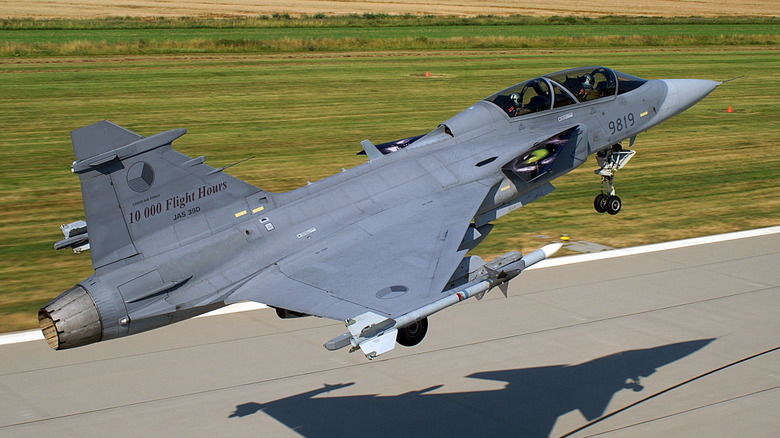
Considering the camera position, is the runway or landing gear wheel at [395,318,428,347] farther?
landing gear wheel at [395,318,428,347]

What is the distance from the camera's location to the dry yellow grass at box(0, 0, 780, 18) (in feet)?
276

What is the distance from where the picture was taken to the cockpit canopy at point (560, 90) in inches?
608

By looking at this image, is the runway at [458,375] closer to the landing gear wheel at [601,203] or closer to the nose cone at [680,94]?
the landing gear wheel at [601,203]

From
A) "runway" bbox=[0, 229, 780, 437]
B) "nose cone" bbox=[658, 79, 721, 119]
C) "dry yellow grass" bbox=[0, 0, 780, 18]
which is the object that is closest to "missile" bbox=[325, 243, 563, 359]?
"runway" bbox=[0, 229, 780, 437]

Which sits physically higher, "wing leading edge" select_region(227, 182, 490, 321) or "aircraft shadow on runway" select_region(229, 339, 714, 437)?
"wing leading edge" select_region(227, 182, 490, 321)

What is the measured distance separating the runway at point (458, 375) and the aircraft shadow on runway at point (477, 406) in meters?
0.03

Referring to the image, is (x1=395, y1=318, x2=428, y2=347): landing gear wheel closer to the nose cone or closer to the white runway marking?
the white runway marking

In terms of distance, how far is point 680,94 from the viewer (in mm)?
17891

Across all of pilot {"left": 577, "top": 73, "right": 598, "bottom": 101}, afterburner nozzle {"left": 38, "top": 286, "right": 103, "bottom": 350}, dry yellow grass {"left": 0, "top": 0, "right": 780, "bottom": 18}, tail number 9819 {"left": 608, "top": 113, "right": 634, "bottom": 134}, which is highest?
dry yellow grass {"left": 0, "top": 0, "right": 780, "bottom": 18}

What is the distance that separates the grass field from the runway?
10.9ft

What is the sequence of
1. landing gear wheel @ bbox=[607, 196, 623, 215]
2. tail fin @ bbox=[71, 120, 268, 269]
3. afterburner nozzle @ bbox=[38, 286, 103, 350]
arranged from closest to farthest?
1. afterburner nozzle @ bbox=[38, 286, 103, 350]
2. tail fin @ bbox=[71, 120, 268, 269]
3. landing gear wheel @ bbox=[607, 196, 623, 215]

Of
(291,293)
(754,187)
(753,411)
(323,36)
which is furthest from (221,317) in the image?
(323,36)

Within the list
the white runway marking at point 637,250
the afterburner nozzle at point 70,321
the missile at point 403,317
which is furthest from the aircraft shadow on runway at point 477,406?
the white runway marking at point 637,250

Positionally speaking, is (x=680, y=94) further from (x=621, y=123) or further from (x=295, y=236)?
(x=295, y=236)
